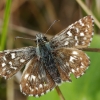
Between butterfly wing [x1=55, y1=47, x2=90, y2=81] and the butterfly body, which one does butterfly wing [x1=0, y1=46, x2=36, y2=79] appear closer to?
the butterfly body

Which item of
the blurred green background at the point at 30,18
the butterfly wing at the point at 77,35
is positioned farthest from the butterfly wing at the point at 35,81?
the blurred green background at the point at 30,18

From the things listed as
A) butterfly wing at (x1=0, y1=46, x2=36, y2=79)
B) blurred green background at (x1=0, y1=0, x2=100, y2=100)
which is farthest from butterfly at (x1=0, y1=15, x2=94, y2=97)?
blurred green background at (x1=0, y1=0, x2=100, y2=100)

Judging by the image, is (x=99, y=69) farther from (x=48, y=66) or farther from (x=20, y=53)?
(x=20, y=53)

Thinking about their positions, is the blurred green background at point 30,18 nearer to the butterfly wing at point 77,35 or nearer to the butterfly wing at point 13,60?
the butterfly wing at point 13,60

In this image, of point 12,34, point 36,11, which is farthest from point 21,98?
point 36,11

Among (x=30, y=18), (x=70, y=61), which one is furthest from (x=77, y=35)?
(x=30, y=18)

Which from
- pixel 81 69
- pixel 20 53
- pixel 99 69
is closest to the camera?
pixel 81 69

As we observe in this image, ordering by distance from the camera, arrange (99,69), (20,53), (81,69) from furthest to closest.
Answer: (99,69), (20,53), (81,69)

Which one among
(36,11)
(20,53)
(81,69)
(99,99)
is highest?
(36,11)

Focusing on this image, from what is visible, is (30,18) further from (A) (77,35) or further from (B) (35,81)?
(B) (35,81)
